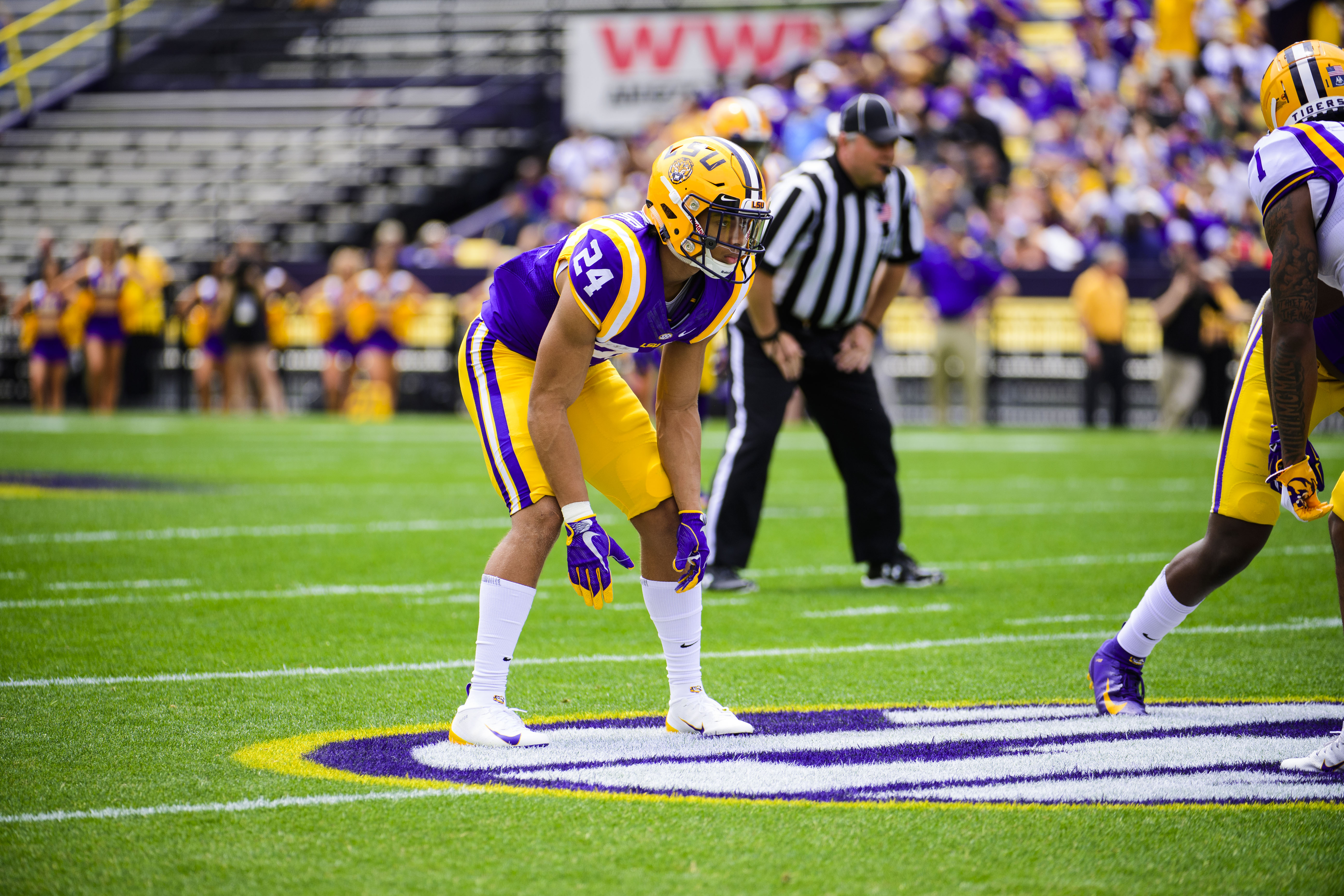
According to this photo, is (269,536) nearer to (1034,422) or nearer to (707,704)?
(707,704)

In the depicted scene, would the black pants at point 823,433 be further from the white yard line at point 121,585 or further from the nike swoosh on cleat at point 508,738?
the nike swoosh on cleat at point 508,738

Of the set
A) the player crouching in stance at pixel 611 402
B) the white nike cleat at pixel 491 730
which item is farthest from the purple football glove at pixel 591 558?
the white nike cleat at pixel 491 730

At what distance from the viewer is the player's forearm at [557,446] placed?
407cm

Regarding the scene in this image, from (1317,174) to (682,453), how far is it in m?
1.71

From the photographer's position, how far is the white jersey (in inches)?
151

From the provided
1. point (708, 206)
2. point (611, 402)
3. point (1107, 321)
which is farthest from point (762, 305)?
point (1107, 321)

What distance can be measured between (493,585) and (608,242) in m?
0.93

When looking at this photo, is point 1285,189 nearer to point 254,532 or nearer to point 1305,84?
point 1305,84

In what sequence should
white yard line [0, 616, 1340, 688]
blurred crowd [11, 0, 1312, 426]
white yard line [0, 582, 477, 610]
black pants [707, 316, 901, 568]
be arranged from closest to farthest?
1. white yard line [0, 616, 1340, 688]
2. white yard line [0, 582, 477, 610]
3. black pants [707, 316, 901, 568]
4. blurred crowd [11, 0, 1312, 426]

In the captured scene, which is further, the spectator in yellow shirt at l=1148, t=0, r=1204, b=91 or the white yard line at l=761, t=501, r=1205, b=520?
the spectator in yellow shirt at l=1148, t=0, r=1204, b=91

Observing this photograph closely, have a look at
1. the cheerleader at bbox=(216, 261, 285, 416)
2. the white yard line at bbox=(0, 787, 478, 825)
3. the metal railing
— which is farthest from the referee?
the metal railing

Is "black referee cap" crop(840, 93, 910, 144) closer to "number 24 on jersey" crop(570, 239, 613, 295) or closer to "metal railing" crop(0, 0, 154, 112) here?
"number 24 on jersey" crop(570, 239, 613, 295)

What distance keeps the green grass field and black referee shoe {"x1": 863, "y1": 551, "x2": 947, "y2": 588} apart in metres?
0.12

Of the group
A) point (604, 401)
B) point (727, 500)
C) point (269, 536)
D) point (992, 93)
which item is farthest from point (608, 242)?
point (992, 93)
